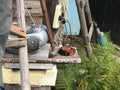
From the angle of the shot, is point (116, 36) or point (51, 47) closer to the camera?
point (51, 47)

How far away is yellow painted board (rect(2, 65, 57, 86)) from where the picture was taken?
3512 mm

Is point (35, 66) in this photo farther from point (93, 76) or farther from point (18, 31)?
point (93, 76)

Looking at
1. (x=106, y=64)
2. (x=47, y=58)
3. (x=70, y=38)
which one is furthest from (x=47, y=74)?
(x=70, y=38)

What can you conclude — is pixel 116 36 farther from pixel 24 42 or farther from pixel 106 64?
pixel 24 42

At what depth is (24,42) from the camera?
312 cm

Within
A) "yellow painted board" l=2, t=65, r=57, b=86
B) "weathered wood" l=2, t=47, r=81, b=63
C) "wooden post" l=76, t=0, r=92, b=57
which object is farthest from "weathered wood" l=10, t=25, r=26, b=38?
"wooden post" l=76, t=0, r=92, b=57

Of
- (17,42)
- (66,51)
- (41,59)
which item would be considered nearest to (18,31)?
(17,42)

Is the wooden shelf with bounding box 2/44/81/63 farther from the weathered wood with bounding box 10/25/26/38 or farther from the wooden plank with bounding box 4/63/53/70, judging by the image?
the weathered wood with bounding box 10/25/26/38

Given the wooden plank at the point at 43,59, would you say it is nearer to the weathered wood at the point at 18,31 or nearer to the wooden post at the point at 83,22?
the weathered wood at the point at 18,31

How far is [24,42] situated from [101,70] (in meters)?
0.97

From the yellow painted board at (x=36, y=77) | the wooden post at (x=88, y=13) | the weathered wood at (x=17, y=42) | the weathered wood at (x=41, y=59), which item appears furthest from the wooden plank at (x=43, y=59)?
the wooden post at (x=88, y=13)

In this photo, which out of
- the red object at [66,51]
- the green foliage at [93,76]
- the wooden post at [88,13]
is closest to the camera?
the green foliage at [93,76]

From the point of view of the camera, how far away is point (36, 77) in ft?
11.6

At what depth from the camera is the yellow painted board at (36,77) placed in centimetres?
351
